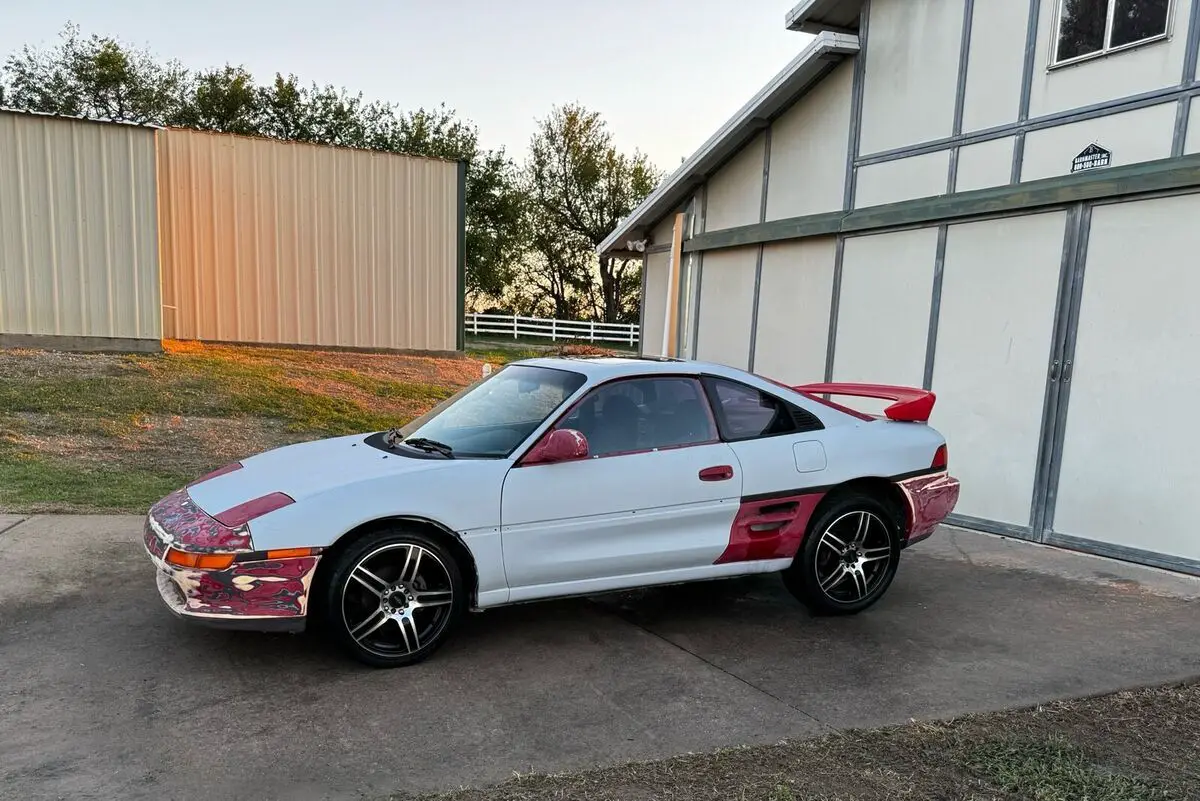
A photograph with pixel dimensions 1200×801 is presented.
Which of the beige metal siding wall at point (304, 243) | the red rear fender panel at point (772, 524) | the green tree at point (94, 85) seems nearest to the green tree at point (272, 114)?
the green tree at point (94, 85)

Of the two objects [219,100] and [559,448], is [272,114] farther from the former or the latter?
[559,448]

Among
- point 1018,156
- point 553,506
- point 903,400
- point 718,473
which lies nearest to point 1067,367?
point 1018,156

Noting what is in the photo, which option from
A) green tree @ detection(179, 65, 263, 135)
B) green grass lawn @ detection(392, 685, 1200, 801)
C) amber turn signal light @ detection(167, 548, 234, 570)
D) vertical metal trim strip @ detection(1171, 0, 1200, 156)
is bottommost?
green grass lawn @ detection(392, 685, 1200, 801)

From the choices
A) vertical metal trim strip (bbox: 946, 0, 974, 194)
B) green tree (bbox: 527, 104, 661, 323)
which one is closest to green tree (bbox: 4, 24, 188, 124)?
green tree (bbox: 527, 104, 661, 323)

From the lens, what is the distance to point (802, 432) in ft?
16.1

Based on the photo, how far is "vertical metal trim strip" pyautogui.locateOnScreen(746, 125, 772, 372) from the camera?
378 inches

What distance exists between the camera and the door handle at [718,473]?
450cm

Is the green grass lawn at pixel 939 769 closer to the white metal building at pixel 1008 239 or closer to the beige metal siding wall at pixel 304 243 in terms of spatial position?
the white metal building at pixel 1008 239

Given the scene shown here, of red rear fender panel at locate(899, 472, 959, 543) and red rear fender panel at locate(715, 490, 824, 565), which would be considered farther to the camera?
red rear fender panel at locate(899, 472, 959, 543)

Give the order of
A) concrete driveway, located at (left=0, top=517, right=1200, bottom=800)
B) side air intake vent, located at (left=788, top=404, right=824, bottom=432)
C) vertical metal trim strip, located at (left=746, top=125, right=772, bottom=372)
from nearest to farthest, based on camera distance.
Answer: concrete driveway, located at (left=0, top=517, right=1200, bottom=800)
side air intake vent, located at (left=788, top=404, right=824, bottom=432)
vertical metal trim strip, located at (left=746, top=125, right=772, bottom=372)

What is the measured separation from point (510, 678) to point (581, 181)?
147 ft

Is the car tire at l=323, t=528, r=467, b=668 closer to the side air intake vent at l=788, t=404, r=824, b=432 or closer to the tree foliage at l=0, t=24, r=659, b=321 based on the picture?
the side air intake vent at l=788, t=404, r=824, b=432

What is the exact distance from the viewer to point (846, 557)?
4934 millimetres

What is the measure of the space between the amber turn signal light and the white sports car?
0.4 inches
